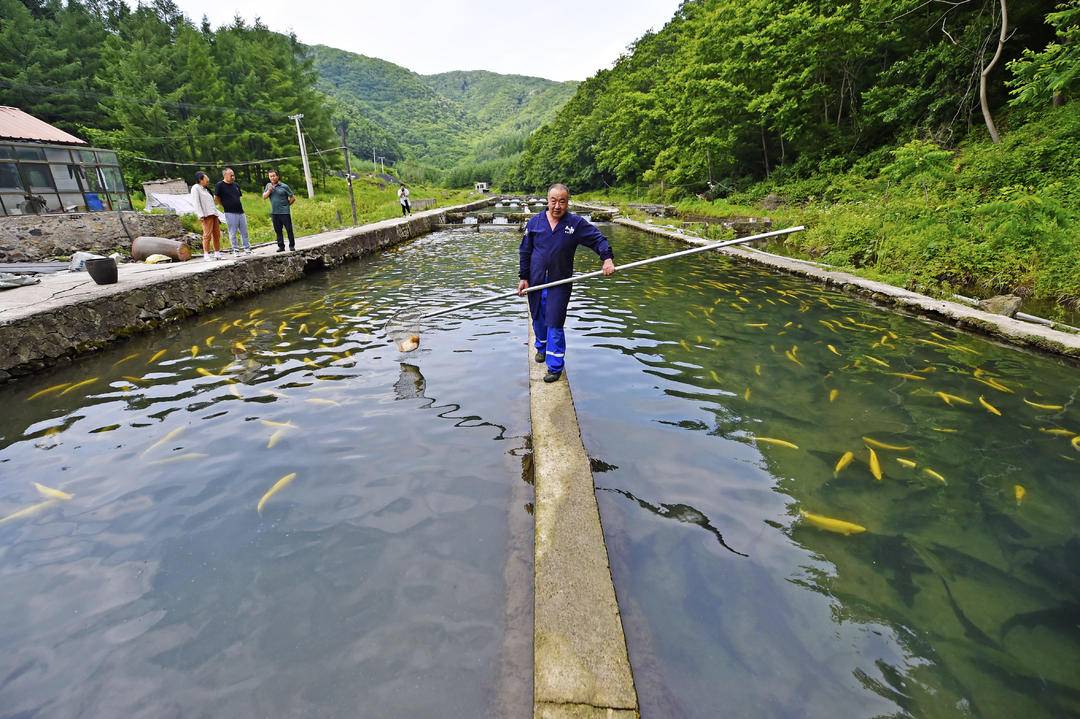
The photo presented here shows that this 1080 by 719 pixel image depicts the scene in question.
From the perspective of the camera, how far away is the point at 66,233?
15133 millimetres

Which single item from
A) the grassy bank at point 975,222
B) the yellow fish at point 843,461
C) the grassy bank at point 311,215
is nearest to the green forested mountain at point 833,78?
the grassy bank at point 975,222

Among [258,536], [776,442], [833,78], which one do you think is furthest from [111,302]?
[833,78]

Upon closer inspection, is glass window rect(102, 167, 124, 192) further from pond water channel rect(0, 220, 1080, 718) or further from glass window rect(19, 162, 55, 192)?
pond water channel rect(0, 220, 1080, 718)

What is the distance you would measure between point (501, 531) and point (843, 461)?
299 cm

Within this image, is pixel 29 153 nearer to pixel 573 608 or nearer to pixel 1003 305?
pixel 573 608

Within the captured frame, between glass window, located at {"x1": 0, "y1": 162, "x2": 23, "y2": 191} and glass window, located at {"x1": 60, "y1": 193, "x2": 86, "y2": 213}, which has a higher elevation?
glass window, located at {"x1": 0, "y1": 162, "x2": 23, "y2": 191}

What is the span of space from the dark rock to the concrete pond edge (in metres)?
0.15

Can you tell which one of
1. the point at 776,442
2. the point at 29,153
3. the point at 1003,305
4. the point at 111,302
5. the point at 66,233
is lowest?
the point at 776,442

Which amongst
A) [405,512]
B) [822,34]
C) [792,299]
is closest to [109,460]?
[405,512]

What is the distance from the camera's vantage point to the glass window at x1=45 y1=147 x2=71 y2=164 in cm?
1872

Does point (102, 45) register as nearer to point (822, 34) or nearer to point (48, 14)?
point (48, 14)

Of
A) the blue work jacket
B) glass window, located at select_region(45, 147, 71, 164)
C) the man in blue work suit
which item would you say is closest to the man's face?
the man in blue work suit

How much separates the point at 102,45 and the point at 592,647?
6555 centimetres

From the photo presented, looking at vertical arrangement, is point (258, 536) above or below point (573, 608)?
below
